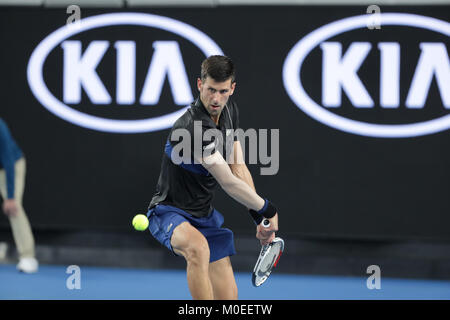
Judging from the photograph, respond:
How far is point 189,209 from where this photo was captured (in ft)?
13.2

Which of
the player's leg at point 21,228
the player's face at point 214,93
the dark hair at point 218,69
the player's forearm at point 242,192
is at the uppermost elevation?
the dark hair at point 218,69

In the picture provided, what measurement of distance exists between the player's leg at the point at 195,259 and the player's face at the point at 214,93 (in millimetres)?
726

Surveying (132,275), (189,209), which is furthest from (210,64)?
(132,275)

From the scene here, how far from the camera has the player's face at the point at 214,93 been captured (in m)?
3.80

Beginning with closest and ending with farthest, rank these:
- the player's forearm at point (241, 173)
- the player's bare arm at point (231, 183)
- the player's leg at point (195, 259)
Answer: the player's leg at point (195, 259) < the player's bare arm at point (231, 183) < the player's forearm at point (241, 173)

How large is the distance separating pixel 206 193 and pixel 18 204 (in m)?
3.37

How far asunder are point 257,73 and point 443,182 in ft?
7.15

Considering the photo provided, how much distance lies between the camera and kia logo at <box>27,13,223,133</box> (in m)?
6.81

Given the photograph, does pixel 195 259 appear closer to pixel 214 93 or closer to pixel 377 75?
pixel 214 93

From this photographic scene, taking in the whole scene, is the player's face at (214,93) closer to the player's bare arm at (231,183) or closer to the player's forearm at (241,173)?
the player's bare arm at (231,183)

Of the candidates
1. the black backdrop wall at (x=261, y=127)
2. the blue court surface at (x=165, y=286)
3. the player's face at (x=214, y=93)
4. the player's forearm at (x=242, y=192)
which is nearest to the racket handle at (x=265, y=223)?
the player's forearm at (x=242, y=192)

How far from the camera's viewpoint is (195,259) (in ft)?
12.2

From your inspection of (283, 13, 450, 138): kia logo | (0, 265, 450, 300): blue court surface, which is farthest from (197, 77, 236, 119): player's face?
(283, 13, 450, 138): kia logo

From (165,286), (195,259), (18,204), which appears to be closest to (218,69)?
(195,259)
